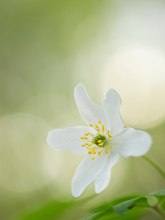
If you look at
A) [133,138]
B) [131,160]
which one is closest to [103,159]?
[133,138]

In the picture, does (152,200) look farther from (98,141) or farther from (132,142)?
(98,141)

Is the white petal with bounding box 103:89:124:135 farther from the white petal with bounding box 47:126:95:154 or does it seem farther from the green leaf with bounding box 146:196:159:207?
the green leaf with bounding box 146:196:159:207

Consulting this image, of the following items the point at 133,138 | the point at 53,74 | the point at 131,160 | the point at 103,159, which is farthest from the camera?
the point at 53,74

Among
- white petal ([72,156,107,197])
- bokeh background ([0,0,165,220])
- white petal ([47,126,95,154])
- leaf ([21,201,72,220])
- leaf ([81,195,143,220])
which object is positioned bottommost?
leaf ([81,195,143,220])

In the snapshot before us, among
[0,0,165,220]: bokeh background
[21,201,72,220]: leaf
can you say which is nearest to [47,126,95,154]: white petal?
[21,201,72,220]: leaf

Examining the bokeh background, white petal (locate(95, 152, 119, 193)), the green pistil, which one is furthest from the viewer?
the bokeh background

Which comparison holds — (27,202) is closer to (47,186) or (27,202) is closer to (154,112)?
(47,186)

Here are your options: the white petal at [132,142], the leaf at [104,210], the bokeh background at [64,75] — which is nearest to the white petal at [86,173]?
the white petal at [132,142]

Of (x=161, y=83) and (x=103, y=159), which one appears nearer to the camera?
(x=103, y=159)
